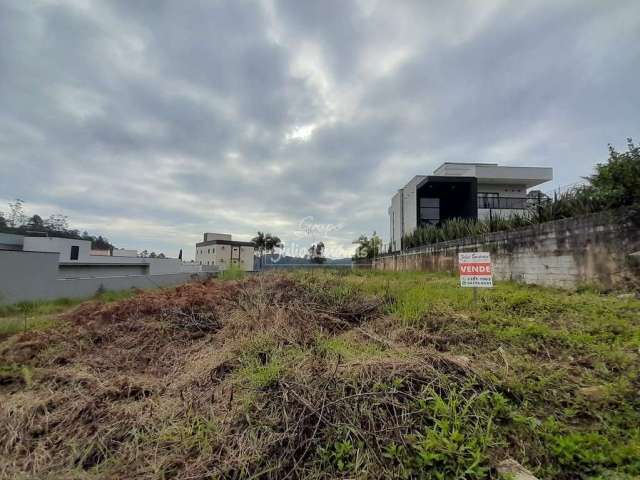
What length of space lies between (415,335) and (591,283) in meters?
4.16

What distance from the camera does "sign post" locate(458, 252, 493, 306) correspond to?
150 inches

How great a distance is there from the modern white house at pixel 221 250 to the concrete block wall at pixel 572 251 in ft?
121

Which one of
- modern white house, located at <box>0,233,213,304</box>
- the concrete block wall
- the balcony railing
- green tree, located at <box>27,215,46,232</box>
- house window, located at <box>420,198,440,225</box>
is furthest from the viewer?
green tree, located at <box>27,215,46,232</box>

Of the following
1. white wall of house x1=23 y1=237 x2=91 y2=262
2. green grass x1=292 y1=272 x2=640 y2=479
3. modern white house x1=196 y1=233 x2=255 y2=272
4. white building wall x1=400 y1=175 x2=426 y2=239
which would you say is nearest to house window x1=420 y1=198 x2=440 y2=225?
white building wall x1=400 y1=175 x2=426 y2=239

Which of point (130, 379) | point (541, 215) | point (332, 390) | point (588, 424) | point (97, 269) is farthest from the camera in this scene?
point (97, 269)

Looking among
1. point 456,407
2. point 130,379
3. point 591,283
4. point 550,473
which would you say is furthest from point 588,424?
point 591,283

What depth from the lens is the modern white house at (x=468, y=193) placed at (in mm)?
17531

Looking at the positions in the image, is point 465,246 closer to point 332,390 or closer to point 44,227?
point 332,390

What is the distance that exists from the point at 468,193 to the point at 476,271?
15.5 m

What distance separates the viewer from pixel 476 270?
3.91 meters

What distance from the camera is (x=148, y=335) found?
346 centimetres

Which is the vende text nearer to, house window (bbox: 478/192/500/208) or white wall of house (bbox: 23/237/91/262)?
house window (bbox: 478/192/500/208)

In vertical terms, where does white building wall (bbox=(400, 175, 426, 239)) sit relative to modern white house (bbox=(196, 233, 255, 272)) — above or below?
above

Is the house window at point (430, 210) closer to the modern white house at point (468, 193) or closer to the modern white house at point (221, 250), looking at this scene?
the modern white house at point (468, 193)
